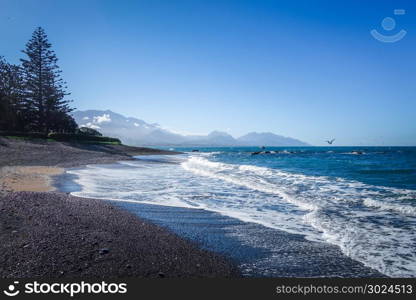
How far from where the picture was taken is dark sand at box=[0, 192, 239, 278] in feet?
11.6

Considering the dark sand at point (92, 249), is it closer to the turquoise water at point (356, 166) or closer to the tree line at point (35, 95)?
the turquoise water at point (356, 166)

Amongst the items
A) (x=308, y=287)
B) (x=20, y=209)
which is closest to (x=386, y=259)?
(x=308, y=287)

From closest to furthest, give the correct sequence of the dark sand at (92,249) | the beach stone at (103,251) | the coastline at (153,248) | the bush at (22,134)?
the dark sand at (92,249)
the coastline at (153,248)
the beach stone at (103,251)
the bush at (22,134)

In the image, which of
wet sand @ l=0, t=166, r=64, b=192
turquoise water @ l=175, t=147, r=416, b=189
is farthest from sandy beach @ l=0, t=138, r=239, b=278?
turquoise water @ l=175, t=147, r=416, b=189

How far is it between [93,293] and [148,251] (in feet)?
3.86

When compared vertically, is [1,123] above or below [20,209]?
above

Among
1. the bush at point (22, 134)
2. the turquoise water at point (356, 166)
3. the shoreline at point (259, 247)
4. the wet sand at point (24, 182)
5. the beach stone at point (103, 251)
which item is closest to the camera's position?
the shoreline at point (259, 247)

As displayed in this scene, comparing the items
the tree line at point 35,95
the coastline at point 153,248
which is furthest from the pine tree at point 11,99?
the coastline at point 153,248

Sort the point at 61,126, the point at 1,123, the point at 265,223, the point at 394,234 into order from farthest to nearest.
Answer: the point at 61,126, the point at 1,123, the point at 265,223, the point at 394,234

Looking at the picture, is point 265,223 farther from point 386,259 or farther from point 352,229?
point 386,259

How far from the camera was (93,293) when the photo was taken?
321 cm

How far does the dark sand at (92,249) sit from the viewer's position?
139 inches

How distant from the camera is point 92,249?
4.18 metres

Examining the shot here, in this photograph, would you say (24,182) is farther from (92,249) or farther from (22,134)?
(22,134)
